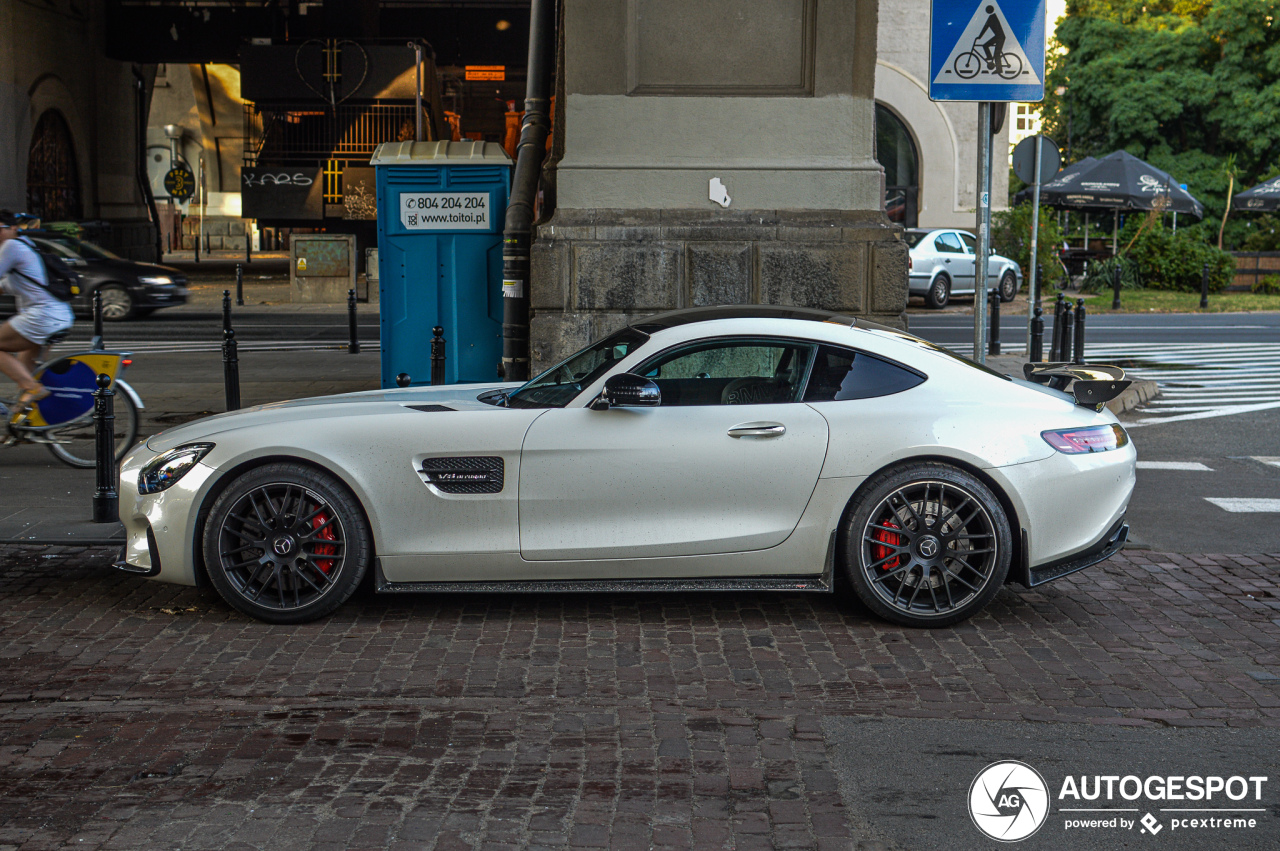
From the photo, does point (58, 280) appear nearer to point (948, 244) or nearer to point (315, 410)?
point (315, 410)

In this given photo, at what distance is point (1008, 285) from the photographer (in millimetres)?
27250

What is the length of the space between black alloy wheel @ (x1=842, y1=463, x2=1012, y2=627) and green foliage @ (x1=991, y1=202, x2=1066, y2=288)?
24819 millimetres

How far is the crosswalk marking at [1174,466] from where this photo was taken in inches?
376

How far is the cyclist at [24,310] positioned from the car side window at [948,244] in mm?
20274

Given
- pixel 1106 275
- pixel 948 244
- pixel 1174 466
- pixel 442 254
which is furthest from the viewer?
pixel 1106 275

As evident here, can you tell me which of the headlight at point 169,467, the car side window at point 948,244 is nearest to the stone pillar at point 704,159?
the headlight at point 169,467

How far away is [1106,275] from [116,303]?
2169 cm

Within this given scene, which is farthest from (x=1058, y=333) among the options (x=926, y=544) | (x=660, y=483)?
(x=660, y=483)

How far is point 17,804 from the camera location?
3.76m

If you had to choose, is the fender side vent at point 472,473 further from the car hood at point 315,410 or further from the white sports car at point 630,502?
the car hood at point 315,410

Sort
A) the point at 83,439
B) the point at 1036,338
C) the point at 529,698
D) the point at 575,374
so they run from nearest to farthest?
the point at 529,698 → the point at 575,374 → the point at 83,439 → the point at 1036,338

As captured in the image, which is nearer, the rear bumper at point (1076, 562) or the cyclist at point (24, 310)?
the rear bumper at point (1076, 562)

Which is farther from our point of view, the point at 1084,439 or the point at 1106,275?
the point at 1106,275

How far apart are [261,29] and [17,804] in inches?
1485
